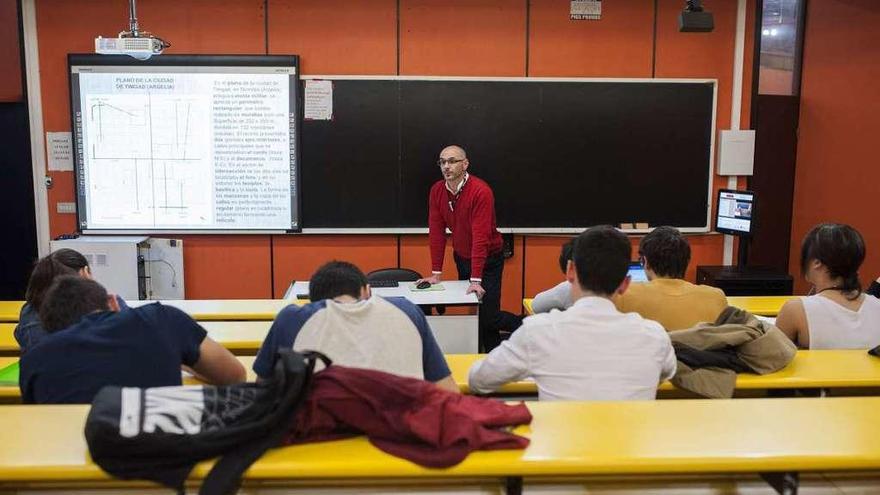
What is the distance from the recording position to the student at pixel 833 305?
9.12 ft

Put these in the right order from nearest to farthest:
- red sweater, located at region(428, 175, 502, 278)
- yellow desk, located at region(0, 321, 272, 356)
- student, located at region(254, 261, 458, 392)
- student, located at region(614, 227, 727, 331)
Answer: student, located at region(254, 261, 458, 392) < student, located at region(614, 227, 727, 331) < yellow desk, located at region(0, 321, 272, 356) < red sweater, located at region(428, 175, 502, 278)

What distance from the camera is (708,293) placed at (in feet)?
8.92

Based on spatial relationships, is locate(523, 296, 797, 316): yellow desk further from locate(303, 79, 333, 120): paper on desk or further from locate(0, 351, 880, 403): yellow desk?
locate(303, 79, 333, 120): paper on desk

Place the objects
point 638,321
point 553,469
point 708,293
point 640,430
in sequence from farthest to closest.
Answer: point 708,293 < point 638,321 < point 640,430 < point 553,469

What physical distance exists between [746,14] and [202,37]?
4.24m

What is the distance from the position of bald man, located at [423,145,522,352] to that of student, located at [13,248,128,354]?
222cm

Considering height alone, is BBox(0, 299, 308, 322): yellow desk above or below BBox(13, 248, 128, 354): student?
below

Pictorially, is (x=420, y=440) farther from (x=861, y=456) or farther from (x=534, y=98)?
(x=534, y=98)

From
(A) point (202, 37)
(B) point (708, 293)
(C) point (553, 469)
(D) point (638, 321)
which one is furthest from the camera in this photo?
(A) point (202, 37)

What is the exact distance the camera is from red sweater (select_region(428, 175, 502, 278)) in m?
4.58

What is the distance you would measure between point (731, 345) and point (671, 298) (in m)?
0.31

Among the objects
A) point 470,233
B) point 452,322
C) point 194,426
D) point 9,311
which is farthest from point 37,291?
point 470,233

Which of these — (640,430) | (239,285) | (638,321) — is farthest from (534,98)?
(640,430)

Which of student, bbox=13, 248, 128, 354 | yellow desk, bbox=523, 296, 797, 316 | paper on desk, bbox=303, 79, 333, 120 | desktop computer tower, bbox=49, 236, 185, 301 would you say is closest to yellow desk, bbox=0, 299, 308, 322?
student, bbox=13, 248, 128, 354
